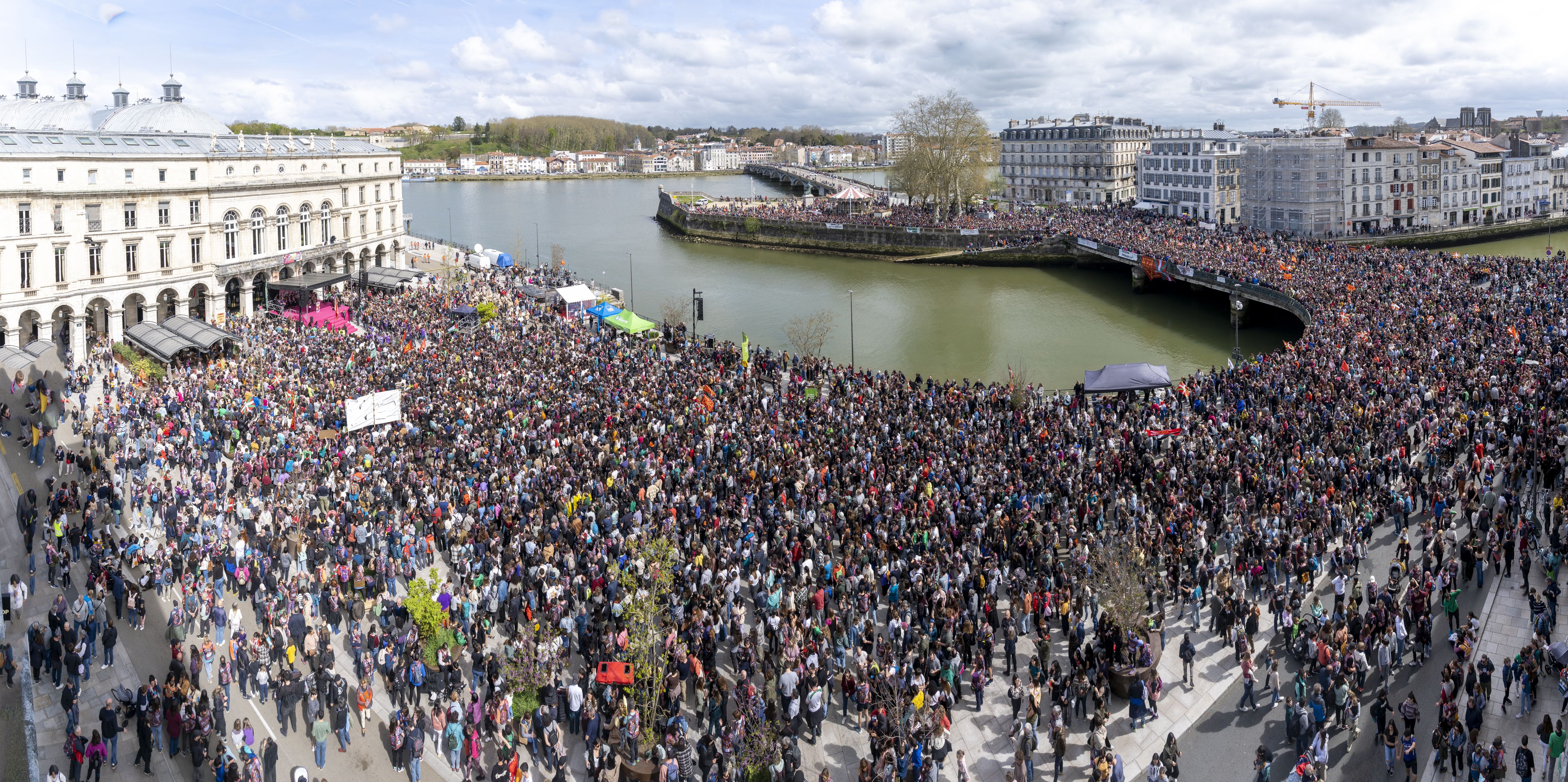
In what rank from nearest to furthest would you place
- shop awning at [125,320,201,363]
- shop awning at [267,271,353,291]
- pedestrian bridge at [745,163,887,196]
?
1. shop awning at [125,320,201,363]
2. shop awning at [267,271,353,291]
3. pedestrian bridge at [745,163,887,196]

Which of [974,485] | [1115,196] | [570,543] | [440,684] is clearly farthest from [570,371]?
[1115,196]

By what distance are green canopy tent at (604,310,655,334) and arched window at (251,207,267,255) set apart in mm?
17933

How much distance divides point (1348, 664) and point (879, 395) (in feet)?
47.7

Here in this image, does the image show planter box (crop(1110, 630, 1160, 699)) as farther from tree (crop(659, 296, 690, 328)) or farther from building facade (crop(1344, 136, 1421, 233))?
building facade (crop(1344, 136, 1421, 233))

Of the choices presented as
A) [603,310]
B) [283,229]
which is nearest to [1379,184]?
[603,310]

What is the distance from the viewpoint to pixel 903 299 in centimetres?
5544

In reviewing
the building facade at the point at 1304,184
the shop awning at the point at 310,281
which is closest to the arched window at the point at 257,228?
the shop awning at the point at 310,281

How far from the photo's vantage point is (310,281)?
4188 cm

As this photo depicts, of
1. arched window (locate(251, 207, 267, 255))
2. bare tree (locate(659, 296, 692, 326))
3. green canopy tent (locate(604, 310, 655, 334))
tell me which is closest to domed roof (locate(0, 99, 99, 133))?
arched window (locate(251, 207, 267, 255))

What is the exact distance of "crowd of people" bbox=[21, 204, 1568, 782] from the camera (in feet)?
40.2

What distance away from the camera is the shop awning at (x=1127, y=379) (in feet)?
83.1

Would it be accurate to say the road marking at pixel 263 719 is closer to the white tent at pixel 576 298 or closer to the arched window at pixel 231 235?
the white tent at pixel 576 298

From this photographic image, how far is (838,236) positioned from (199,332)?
50159mm

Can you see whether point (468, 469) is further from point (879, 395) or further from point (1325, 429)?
point (1325, 429)
